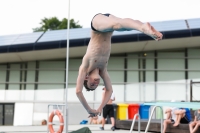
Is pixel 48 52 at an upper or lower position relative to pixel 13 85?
upper

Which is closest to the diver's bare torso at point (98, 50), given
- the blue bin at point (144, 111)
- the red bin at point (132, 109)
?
the blue bin at point (144, 111)

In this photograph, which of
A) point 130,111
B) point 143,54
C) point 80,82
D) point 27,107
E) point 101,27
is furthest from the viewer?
point 143,54

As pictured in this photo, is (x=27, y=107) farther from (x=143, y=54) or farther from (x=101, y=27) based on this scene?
(x=101, y=27)

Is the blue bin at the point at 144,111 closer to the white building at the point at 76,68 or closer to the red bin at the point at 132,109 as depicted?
the red bin at the point at 132,109

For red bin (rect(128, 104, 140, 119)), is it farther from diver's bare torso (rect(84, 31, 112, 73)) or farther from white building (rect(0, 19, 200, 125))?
diver's bare torso (rect(84, 31, 112, 73))

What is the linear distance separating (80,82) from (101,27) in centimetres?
115

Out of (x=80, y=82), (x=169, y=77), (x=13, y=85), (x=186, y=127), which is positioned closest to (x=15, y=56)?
(x=13, y=85)

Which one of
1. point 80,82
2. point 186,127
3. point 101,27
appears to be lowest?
point 186,127

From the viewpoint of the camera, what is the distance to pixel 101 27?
6.55 meters

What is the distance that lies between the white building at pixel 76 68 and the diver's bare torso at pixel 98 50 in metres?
15.2

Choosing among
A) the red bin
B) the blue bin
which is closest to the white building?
the red bin

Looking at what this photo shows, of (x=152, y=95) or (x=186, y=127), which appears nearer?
(x=186, y=127)

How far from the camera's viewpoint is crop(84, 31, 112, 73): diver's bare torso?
689cm

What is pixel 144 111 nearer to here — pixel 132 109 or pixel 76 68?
pixel 132 109
